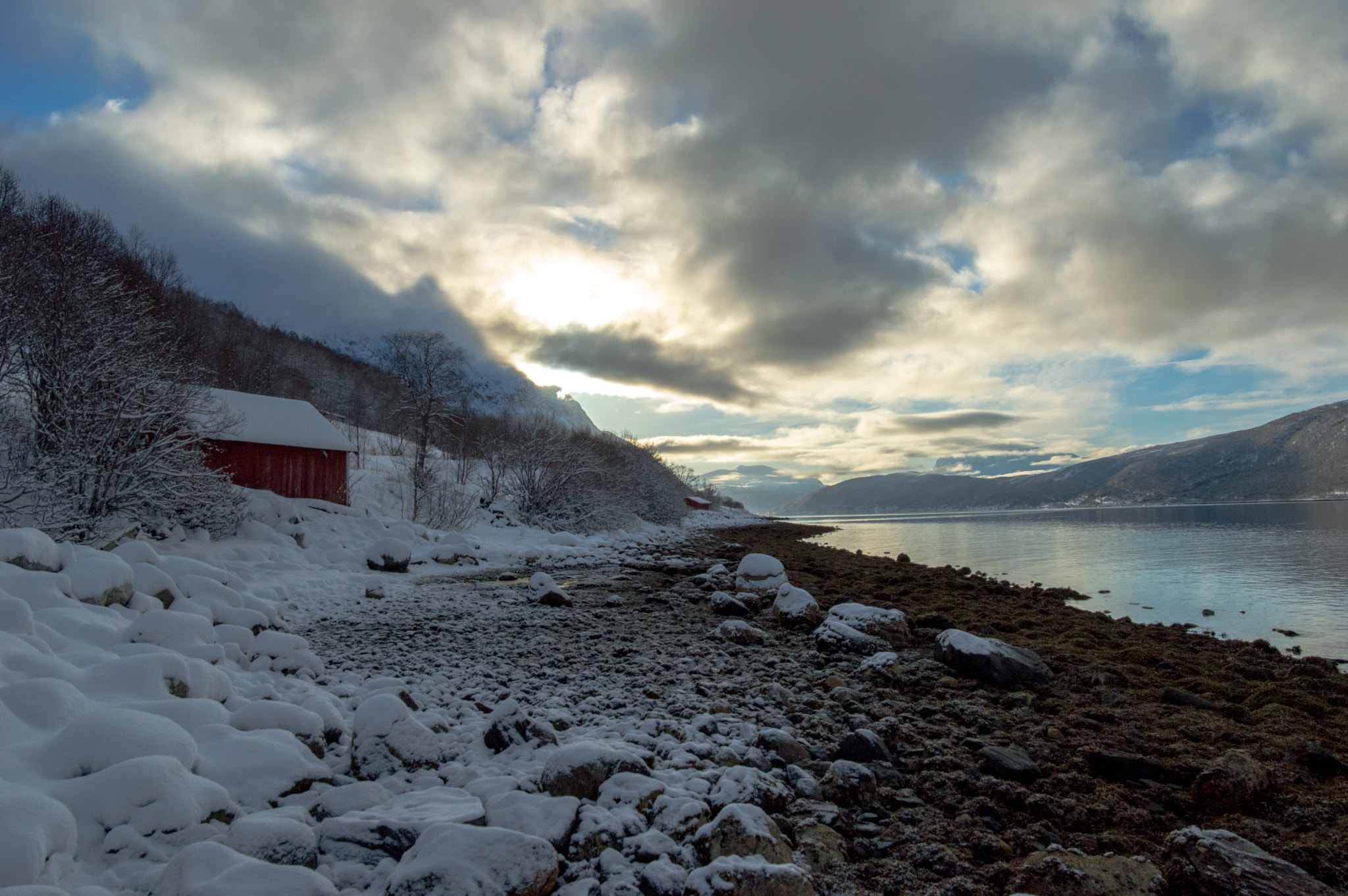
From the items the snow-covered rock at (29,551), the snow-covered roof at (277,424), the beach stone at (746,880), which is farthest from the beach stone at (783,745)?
the snow-covered roof at (277,424)

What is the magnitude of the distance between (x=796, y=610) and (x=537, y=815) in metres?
7.84

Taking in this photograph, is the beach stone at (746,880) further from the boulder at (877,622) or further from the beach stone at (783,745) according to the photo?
the boulder at (877,622)

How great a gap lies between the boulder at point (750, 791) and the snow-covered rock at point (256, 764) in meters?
2.87

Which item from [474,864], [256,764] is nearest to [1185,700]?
[474,864]

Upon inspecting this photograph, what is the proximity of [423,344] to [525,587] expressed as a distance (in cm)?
2414

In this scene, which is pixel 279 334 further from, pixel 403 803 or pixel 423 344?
pixel 403 803

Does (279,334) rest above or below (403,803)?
above

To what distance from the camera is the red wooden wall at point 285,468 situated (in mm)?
22984

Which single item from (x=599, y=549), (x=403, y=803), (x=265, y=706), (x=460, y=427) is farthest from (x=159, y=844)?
(x=460, y=427)

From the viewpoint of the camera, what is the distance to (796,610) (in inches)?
429

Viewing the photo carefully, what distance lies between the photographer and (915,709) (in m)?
6.47

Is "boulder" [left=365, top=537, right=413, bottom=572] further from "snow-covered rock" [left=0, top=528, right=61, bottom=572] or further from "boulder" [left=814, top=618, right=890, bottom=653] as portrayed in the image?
"boulder" [left=814, top=618, right=890, bottom=653]

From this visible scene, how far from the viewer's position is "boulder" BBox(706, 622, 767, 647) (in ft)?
31.1

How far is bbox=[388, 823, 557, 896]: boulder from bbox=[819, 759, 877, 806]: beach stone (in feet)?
7.63
